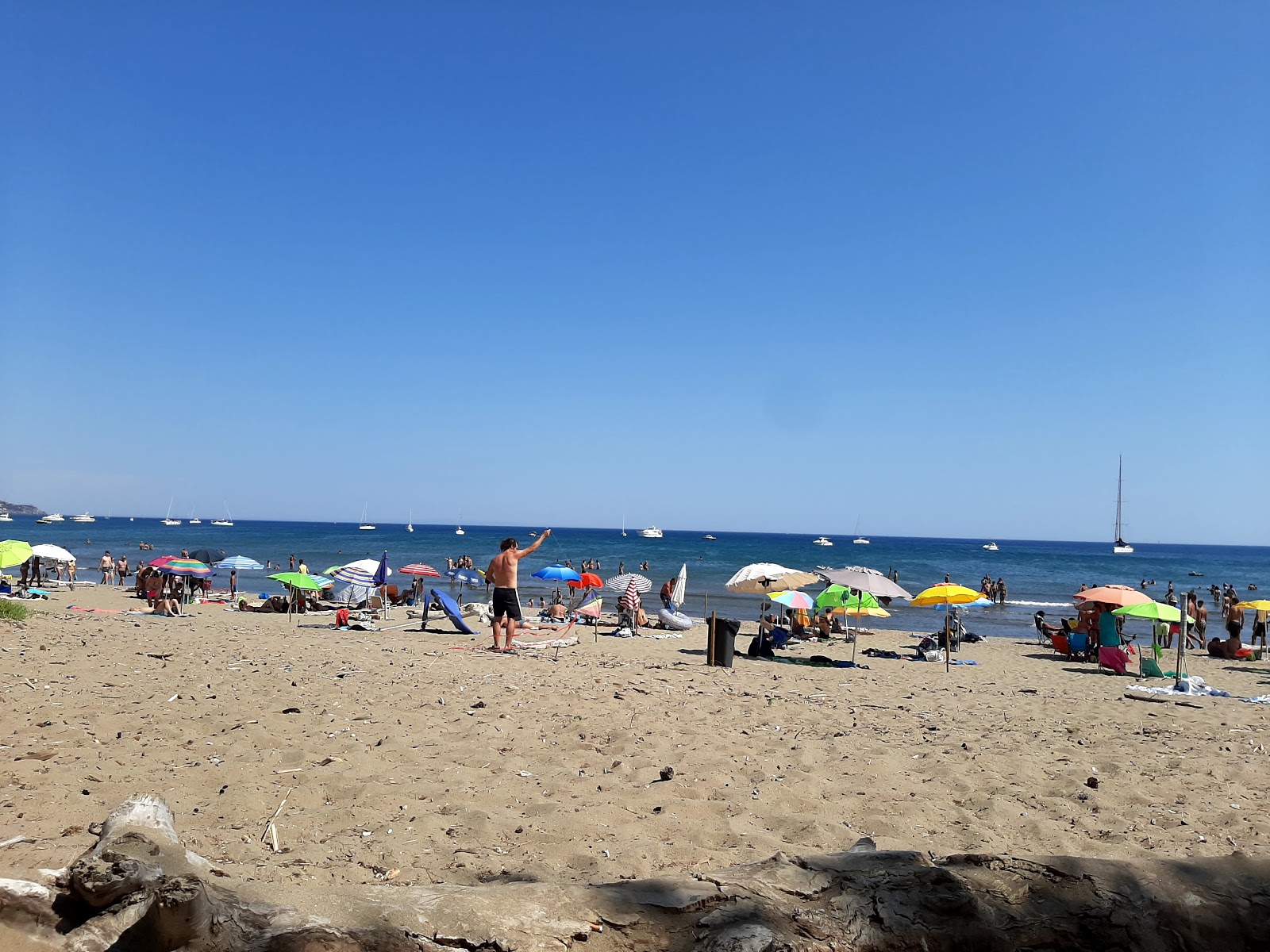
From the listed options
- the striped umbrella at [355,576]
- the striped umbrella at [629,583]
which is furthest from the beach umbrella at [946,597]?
the striped umbrella at [355,576]

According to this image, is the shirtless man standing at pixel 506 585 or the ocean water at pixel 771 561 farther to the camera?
the ocean water at pixel 771 561

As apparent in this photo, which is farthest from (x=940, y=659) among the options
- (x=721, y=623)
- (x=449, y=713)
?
(x=449, y=713)

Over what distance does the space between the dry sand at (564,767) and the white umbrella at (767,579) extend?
6.42 m

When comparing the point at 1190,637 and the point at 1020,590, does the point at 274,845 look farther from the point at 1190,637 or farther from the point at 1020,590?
the point at 1020,590

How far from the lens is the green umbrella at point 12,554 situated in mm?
15859

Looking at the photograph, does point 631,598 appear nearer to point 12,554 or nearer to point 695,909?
point 12,554

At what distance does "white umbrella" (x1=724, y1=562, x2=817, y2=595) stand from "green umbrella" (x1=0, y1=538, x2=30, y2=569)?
1453 cm

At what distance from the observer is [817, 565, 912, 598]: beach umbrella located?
13.0 m

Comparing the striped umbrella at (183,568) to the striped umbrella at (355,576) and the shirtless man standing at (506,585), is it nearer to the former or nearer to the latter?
the striped umbrella at (355,576)

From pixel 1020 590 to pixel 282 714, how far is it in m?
46.8

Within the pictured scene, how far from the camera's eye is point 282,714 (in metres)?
6.21

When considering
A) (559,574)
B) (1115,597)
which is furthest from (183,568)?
(1115,597)

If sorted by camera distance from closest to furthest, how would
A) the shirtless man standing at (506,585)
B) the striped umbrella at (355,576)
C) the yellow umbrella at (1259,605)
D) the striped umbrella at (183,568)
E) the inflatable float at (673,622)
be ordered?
the shirtless man standing at (506,585), the yellow umbrella at (1259,605), the striped umbrella at (355,576), the inflatable float at (673,622), the striped umbrella at (183,568)

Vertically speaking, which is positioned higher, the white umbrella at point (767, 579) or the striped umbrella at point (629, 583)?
the white umbrella at point (767, 579)
